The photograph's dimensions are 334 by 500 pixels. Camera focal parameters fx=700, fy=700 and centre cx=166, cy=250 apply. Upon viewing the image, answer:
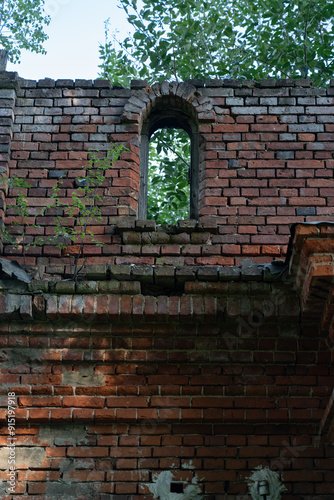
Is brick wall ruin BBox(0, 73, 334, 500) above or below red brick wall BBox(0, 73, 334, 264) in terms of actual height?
below

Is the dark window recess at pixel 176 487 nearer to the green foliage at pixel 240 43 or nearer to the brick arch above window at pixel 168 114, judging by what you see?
the brick arch above window at pixel 168 114

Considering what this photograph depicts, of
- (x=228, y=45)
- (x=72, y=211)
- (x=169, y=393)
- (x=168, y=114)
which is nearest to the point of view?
(x=169, y=393)

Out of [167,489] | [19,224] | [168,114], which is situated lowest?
[167,489]

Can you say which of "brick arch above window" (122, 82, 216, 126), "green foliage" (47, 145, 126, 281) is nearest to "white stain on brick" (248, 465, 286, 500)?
"green foliage" (47, 145, 126, 281)

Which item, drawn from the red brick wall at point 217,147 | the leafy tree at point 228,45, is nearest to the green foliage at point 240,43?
the leafy tree at point 228,45

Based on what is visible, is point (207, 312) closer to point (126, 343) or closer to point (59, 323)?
point (126, 343)

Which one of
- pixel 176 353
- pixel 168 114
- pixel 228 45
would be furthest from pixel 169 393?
pixel 228 45

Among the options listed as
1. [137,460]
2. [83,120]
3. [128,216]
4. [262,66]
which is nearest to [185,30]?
[262,66]

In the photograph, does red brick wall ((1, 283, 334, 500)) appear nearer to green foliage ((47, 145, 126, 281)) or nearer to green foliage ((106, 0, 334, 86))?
green foliage ((47, 145, 126, 281))

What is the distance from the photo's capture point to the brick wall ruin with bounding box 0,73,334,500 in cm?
479

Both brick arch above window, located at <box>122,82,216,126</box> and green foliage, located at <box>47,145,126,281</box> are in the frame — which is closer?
green foliage, located at <box>47,145,126,281</box>

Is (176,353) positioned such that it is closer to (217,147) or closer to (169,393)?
(169,393)

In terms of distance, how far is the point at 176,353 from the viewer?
5102mm

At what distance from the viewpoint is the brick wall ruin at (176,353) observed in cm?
479
